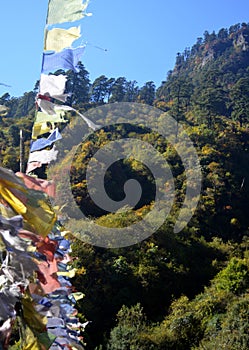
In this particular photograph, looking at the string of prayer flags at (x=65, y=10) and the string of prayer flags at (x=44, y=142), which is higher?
the string of prayer flags at (x=65, y=10)

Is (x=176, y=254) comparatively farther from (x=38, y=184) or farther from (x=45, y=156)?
(x=38, y=184)

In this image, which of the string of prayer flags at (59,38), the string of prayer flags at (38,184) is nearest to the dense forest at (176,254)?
the string of prayer flags at (38,184)

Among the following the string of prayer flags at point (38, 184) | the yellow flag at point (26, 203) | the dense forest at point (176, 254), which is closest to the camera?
the yellow flag at point (26, 203)

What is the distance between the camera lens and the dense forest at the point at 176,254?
40.1 ft

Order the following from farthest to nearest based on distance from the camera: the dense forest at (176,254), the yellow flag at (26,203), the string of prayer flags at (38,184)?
the dense forest at (176,254) → the string of prayer flags at (38,184) → the yellow flag at (26,203)

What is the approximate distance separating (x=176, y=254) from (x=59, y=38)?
15.9 meters

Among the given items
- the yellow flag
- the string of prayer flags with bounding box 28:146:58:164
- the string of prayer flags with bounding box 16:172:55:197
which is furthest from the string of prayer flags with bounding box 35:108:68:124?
the yellow flag

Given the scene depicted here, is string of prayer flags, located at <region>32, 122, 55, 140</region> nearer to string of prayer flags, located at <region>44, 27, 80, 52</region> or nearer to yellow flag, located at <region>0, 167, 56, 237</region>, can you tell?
string of prayer flags, located at <region>44, 27, 80, 52</region>

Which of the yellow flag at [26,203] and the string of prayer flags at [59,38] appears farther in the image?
the string of prayer flags at [59,38]

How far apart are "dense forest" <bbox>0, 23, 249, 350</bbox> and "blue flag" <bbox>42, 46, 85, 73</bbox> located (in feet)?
1.45

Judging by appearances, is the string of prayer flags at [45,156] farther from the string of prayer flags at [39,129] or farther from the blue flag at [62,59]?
the blue flag at [62,59]

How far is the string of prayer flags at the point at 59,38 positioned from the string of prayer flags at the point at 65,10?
0.09 meters

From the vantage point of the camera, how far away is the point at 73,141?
86.6 feet

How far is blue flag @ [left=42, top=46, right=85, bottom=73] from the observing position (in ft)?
7.14
